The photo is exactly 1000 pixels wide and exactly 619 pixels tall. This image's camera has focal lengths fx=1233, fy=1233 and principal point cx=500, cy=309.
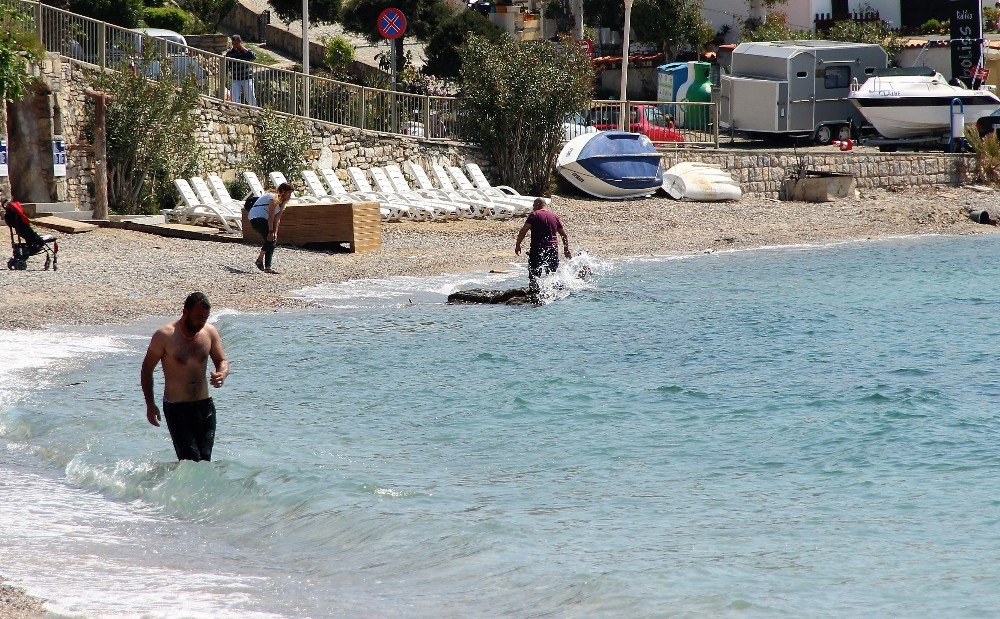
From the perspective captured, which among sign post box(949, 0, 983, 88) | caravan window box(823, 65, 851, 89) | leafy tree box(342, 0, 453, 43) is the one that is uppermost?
leafy tree box(342, 0, 453, 43)

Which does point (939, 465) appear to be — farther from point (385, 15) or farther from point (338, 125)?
point (385, 15)

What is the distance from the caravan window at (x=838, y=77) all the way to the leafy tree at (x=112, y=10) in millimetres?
18711

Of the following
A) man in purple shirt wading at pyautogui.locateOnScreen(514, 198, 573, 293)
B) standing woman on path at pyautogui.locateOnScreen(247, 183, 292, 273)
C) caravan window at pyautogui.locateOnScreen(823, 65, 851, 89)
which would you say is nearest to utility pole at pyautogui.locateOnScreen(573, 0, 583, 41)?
caravan window at pyautogui.locateOnScreen(823, 65, 851, 89)

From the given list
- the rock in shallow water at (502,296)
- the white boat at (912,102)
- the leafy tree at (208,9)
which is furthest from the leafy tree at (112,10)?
the rock in shallow water at (502,296)

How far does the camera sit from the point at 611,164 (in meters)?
27.2

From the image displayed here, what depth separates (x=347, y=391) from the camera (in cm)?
1235

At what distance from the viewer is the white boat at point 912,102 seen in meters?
31.0

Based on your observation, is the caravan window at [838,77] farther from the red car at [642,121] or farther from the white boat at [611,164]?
the white boat at [611,164]

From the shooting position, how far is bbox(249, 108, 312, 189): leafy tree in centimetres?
2392

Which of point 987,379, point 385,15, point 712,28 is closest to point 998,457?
point 987,379

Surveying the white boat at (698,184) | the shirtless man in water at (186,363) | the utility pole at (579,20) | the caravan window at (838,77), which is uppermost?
the utility pole at (579,20)

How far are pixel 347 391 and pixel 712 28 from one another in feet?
110

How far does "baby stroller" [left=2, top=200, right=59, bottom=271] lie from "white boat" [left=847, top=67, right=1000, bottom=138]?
21.3 metres

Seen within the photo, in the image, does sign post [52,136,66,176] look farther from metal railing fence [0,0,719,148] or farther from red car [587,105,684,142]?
red car [587,105,684,142]
